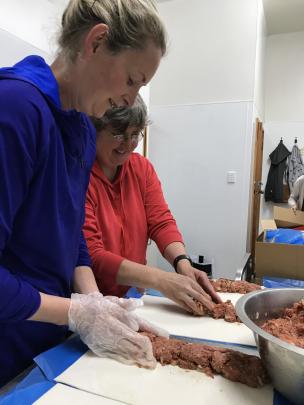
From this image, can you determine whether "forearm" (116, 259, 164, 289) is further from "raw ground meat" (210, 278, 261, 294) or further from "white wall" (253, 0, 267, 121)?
"white wall" (253, 0, 267, 121)

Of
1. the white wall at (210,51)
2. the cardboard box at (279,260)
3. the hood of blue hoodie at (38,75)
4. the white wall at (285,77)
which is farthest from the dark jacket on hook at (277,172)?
the hood of blue hoodie at (38,75)

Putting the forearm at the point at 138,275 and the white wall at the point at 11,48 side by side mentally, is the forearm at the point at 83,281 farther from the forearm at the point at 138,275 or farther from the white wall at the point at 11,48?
the white wall at the point at 11,48

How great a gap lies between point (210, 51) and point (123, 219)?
258 centimetres

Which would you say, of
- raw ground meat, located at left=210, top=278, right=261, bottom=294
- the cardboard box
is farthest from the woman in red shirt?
the cardboard box

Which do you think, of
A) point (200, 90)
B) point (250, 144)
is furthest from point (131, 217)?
point (200, 90)

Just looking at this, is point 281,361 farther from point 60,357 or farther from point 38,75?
point 38,75

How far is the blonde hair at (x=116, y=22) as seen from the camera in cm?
69

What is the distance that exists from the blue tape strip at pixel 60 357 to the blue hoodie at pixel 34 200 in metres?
0.06

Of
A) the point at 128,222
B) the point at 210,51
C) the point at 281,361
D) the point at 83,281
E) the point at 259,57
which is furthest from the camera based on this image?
the point at 259,57

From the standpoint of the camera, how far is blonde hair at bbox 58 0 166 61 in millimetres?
695

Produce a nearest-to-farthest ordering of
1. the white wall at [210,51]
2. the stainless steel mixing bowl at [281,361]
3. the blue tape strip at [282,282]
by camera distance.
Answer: the stainless steel mixing bowl at [281,361] < the blue tape strip at [282,282] < the white wall at [210,51]

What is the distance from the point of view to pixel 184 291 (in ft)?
3.45

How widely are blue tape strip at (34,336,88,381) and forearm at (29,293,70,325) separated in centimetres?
8

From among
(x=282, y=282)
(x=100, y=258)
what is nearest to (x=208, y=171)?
(x=282, y=282)
